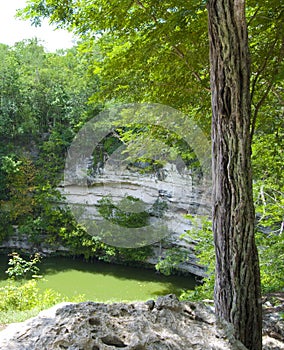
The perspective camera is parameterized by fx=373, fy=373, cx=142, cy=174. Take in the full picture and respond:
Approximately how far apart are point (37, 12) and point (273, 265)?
9.16 feet

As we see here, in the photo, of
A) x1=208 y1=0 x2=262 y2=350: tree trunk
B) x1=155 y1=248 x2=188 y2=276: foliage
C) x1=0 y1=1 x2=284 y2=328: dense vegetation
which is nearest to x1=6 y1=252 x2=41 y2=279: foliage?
x1=0 y1=1 x2=284 y2=328: dense vegetation

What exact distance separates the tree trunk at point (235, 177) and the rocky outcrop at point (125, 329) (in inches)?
12.8

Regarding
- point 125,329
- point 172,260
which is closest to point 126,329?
point 125,329

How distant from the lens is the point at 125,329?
1.28m

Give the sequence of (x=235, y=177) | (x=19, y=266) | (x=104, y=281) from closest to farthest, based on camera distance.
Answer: (x=235, y=177), (x=19, y=266), (x=104, y=281)

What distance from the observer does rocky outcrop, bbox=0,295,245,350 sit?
3.96 ft

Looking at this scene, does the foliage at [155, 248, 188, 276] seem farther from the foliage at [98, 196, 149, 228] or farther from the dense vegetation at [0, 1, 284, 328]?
the foliage at [98, 196, 149, 228]

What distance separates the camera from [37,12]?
8.11ft

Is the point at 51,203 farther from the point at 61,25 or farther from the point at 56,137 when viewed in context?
the point at 61,25

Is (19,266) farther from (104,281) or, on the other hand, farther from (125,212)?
(125,212)

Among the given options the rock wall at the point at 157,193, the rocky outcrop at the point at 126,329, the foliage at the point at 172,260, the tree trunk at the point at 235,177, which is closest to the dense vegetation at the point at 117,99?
the foliage at the point at 172,260

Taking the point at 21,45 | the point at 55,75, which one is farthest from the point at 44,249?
the point at 21,45

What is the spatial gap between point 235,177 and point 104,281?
Result: 791cm

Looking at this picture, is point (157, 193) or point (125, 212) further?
point (125, 212)
